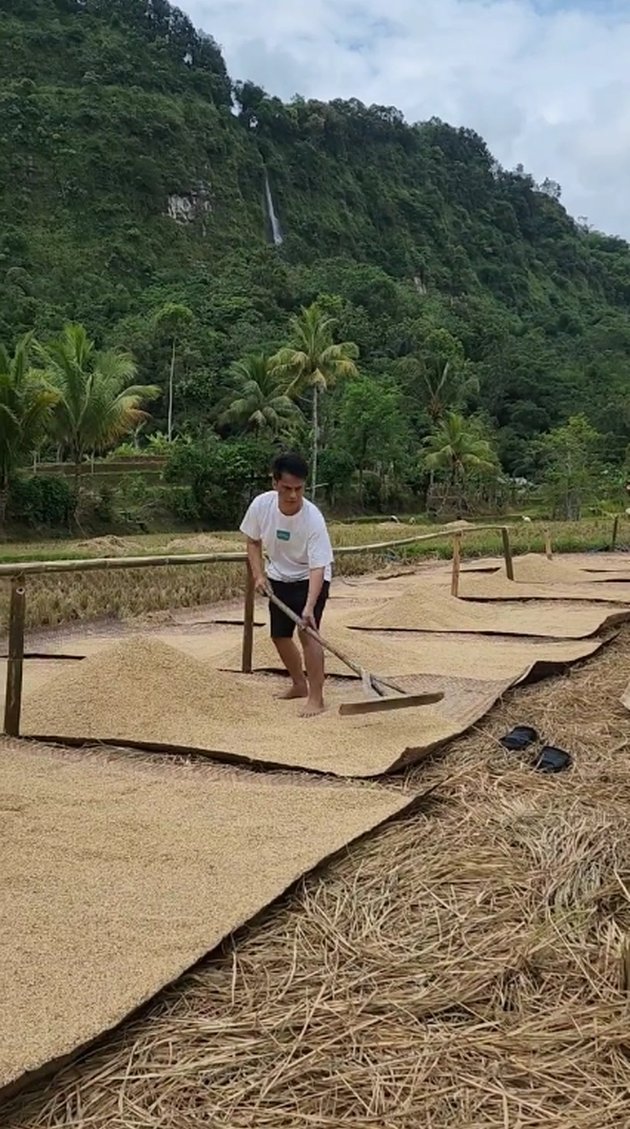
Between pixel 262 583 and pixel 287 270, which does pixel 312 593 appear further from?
pixel 287 270

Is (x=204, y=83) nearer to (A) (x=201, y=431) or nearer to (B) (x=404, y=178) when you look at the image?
(B) (x=404, y=178)

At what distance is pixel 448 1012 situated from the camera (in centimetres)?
152

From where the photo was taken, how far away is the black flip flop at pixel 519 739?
116 inches

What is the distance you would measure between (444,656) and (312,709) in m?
1.44

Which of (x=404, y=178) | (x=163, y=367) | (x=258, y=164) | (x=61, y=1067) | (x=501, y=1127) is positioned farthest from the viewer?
(x=404, y=178)

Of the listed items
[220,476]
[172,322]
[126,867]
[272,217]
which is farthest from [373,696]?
[272,217]

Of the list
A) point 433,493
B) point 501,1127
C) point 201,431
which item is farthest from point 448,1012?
point 201,431

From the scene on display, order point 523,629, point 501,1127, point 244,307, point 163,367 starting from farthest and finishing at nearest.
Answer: point 244,307 < point 163,367 < point 523,629 < point 501,1127

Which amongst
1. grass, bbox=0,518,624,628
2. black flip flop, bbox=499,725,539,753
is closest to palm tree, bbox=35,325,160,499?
grass, bbox=0,518,624,628

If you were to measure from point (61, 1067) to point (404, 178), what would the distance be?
71.0 meters

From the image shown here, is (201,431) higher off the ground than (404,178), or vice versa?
(404,178)

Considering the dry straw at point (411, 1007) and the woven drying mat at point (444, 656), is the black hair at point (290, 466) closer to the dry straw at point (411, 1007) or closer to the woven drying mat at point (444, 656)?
the woven drying mat at point (444, 656)

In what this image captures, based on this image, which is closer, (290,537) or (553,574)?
(290,537)

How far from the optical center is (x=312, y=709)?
3.37 metres
